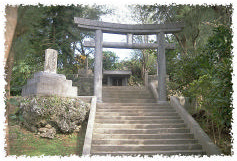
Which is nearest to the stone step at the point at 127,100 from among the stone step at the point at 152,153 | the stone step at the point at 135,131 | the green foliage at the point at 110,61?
the stone step at the point at 135,131

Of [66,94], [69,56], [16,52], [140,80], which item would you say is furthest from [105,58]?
[16,52]

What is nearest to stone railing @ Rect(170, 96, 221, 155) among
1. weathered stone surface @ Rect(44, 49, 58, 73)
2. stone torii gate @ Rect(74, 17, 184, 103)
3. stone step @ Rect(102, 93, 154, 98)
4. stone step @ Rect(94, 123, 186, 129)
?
stone step @ Rect(94, 123, 186, 129)

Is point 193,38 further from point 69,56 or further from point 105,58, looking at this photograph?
point 105,58

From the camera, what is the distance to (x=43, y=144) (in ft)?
17.0

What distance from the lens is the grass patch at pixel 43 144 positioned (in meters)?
4.66

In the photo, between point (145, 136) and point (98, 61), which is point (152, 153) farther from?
point (98, 61)

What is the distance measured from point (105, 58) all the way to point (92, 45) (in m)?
14.7

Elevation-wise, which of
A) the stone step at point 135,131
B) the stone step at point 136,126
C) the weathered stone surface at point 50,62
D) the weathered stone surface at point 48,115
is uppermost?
the weathered stone surface at point 50,62

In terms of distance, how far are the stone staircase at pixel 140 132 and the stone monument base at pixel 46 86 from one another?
4.95ft

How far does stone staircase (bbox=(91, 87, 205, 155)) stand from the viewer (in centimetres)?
486

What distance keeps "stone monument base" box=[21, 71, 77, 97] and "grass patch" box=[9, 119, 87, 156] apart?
4.05ft

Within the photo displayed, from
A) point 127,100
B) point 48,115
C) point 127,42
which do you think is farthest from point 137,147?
point 127,42

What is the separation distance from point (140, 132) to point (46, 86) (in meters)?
3.32

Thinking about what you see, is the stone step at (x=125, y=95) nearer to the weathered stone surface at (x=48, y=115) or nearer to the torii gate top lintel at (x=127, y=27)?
the torii gate top lintel at (x=127, y=27)
